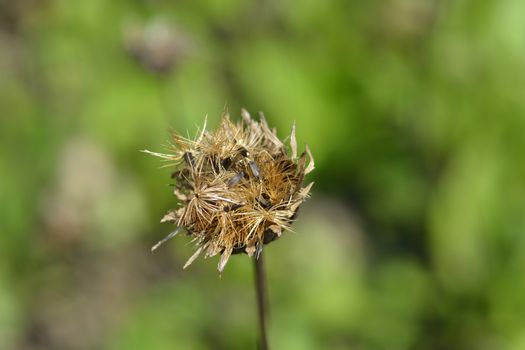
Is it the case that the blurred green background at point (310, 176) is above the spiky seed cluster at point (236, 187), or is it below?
above

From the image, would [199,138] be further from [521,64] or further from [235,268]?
[521,64]

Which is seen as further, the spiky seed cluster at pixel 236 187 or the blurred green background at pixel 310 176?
the blurred green background at pixel 310 176

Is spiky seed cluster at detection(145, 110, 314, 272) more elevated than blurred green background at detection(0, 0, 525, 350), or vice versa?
blurred green background at detection(0, 0, 525, 350)

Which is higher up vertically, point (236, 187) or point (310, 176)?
point (310, 176)

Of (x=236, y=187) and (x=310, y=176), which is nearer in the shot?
(x=236, y=187)

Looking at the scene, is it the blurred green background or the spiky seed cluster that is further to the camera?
the blurred green background
